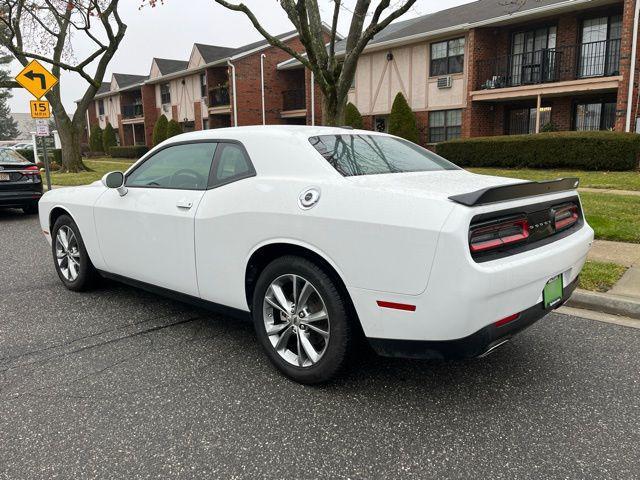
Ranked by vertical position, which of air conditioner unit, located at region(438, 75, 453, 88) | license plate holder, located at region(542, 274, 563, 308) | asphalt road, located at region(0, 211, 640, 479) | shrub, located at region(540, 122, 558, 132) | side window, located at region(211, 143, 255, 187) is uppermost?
air conditioner unit, located at region(438, 75, 453, 88)

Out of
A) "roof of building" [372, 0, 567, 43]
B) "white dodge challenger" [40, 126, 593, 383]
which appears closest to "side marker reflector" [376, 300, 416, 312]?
"white dodge challenger" [40, 126, 593, 383]

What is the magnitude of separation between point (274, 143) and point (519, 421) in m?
2.21

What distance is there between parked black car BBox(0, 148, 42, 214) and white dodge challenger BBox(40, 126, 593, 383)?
769 cm

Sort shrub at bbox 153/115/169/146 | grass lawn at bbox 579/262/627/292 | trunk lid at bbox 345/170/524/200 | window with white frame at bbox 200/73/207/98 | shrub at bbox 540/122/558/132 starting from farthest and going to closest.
→ shrub at bbox 153/115/169/146 < window with white frame at bbox 200/73/207/98 < shrub at bbox 540/122/558/132 < grass lawn at bbox 579/262/627/292 < trunk lid at bbox 345/170/524/200

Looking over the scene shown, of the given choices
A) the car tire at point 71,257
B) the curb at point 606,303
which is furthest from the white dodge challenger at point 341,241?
the curb at point 606,303

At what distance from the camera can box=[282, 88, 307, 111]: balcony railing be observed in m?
30.0

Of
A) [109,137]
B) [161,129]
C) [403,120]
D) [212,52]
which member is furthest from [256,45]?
[109,137]

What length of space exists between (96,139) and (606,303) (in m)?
50.1

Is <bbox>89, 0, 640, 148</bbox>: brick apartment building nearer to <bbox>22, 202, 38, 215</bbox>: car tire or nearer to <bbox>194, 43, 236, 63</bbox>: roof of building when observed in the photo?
<bbox>194, 43, 236, 63</bbox>: roof of building

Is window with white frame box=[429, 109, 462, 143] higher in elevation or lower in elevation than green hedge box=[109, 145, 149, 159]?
higher

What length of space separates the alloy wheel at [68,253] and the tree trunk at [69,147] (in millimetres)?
19626

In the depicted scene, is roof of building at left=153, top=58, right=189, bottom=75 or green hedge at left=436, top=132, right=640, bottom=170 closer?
green hedge at left=436, top=132, right=640, bottom=170

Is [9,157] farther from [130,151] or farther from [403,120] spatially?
[130,151]

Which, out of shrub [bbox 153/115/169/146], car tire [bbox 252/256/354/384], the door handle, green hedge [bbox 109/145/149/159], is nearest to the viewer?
car tire [bbox 252/256/354/384]
